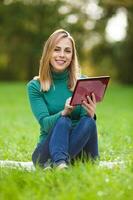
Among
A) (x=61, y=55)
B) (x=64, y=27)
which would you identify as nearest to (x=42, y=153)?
(x=61, y=55)

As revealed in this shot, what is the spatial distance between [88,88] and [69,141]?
0.56m

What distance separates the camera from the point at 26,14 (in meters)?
37.5

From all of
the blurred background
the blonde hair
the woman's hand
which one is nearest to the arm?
the woman's hand

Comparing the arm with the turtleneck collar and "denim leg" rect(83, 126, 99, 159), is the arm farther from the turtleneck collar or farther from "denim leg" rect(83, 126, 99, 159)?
the turtleneck collar

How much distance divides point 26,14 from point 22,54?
2.77 meters

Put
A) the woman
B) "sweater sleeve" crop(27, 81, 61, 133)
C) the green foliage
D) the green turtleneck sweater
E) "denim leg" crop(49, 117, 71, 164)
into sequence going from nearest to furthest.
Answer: "denim leg" crop(49, 117, 71, 164) < the woman < "sweater sleeve" crop(27, 81, 61, 133) < the green turtleneck sweater < the green foliage

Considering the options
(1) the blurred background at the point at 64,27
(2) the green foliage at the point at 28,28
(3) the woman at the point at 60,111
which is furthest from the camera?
(2) the green foliage at the point at 28,28

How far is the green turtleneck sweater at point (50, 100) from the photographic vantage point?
5.63 m

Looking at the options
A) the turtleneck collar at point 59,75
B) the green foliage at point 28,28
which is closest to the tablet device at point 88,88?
the turtleneck collar at point 59,75

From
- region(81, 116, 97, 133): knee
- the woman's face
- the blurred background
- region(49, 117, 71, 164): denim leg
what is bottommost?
the blurred background

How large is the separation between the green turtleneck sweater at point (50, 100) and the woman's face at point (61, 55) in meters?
0.10

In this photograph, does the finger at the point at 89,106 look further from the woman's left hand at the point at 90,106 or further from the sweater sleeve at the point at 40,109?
the sweater sleeve at the point at 40,109

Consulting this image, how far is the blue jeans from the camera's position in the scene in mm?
5277

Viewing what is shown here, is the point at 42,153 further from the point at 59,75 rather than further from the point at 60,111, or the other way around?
the point at 59,75
